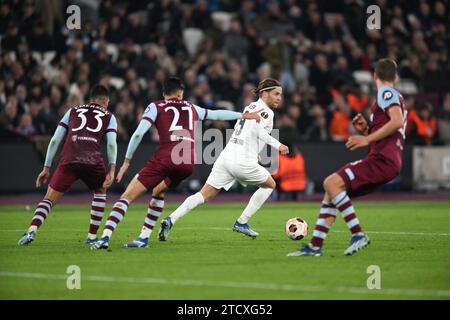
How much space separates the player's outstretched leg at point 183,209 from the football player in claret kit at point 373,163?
260 centimetres

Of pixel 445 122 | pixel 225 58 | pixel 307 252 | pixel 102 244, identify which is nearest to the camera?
pixel 307 252

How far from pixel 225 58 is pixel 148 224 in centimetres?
1640

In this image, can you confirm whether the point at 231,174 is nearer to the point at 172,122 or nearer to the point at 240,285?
the point at 172,122

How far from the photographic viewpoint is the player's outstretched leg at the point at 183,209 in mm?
13773

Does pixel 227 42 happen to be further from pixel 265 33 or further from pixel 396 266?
pixel 396 266

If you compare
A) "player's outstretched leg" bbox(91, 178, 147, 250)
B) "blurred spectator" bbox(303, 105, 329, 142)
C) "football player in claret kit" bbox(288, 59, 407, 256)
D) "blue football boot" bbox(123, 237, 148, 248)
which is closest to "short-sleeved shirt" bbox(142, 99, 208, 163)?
"player's outstretched leg" bbox(91, 178, 147, 250)

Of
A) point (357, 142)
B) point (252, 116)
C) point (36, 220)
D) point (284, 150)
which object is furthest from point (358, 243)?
point (36, 220)

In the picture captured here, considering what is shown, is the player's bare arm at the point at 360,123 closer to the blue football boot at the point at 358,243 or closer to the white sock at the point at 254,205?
the blue football boot at the point at 358,243

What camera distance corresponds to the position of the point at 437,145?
28031mm

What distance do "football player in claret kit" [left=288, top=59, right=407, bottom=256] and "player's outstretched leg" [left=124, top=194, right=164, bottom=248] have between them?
97.5 inches

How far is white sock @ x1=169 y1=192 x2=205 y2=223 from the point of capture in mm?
13789

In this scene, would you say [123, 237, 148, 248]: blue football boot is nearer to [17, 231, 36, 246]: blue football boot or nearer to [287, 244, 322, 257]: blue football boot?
[17, 231, 36, 246]: blue football boot

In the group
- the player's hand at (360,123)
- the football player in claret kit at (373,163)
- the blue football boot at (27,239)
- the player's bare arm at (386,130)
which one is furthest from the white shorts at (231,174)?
the player's bare arm at (386,130)

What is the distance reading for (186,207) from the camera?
45.5 ft
